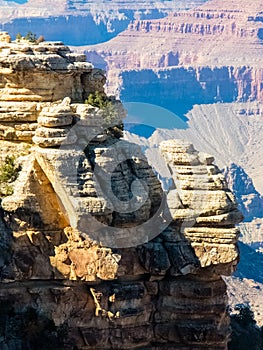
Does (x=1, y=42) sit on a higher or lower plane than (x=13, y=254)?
higher

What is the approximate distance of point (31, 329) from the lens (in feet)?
119

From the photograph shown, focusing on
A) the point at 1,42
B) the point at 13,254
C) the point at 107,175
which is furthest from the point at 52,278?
the point at 1,42

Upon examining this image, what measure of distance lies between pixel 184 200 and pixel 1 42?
784cm

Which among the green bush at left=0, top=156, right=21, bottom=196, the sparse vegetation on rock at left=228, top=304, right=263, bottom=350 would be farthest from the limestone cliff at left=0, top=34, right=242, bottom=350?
the sparse vegetation on rock at left=228, top=304, right=263, bottom=350

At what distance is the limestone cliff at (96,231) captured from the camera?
3559 centimetres

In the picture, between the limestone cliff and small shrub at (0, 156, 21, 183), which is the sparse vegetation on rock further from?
small shrub at (0, 156, 21, 183)

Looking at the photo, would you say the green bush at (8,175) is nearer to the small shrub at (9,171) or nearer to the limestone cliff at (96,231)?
the small shrub at (9,171)

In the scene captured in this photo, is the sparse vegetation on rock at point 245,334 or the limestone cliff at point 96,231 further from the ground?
the limestone cliff at point 96,231

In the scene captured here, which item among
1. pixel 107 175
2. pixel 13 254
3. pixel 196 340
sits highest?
pixel 107 175

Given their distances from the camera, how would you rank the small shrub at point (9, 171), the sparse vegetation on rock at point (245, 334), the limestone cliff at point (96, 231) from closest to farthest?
1. the limestone cliff at point (96, 231)
2. the small shrub at point (9, 171)
3. the sparse vegetation on rock at point (245, 334)

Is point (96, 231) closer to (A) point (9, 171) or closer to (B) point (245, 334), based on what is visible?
(A) point (9, 171)

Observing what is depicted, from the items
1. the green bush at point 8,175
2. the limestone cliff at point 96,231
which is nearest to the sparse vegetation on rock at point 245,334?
the limestone cliff at point 96,231

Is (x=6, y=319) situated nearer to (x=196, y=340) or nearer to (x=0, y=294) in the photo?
(x=0, y=294)

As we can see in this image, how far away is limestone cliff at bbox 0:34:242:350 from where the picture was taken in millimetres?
35594
